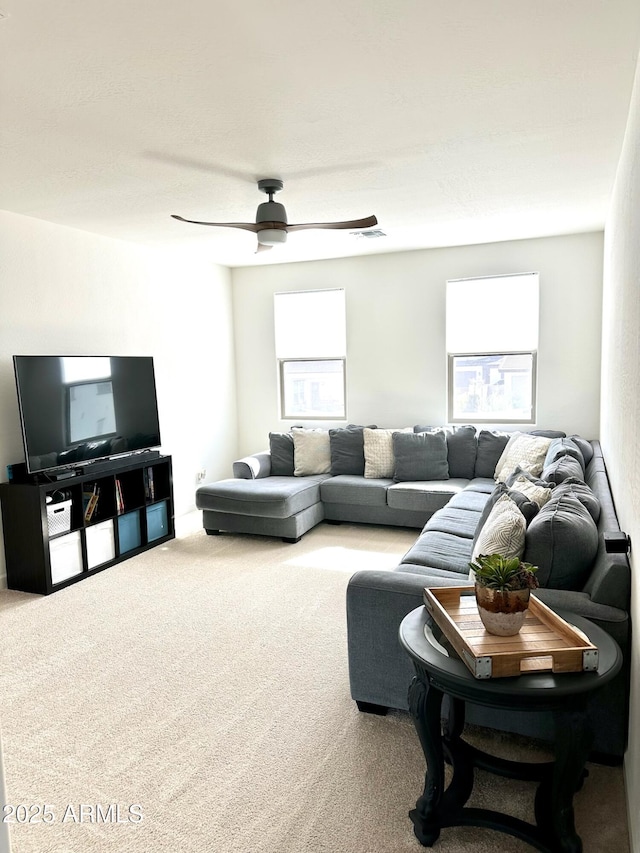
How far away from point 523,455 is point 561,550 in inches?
109

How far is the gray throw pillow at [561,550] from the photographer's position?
7.41ft

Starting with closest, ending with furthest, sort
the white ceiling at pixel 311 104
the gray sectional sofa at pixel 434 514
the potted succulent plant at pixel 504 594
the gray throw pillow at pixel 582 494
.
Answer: the potted succulent plant at pixel 504 594 → the white ceiling at pixel 311 104 → the gray sectional sofa at pixel 434 514 → the gray throw pillow at pixel 582 494

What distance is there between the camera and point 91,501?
4.50 metres

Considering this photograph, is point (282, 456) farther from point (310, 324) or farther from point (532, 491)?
point (532, 491)

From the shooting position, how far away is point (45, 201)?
384 cm

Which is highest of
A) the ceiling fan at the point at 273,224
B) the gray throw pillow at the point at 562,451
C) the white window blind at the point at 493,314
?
the ceiling fan at the point at 273,224

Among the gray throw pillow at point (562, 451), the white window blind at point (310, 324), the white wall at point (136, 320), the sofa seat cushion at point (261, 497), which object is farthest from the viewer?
the white window blind at point (310, 324)

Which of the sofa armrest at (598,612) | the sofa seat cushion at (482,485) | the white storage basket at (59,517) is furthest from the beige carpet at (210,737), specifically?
the sofa seat cushion at (482,485)

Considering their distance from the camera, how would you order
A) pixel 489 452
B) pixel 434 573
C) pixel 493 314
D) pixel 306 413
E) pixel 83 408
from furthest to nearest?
pixel 306 413 < pixel 493 314 < pixel 489 452 < pixel 83 408 < pixel 434 573

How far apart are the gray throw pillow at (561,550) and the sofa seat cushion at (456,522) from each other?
1273 mm

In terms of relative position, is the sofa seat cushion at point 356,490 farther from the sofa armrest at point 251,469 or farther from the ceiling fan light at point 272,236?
the ceiling fan light at point 272,236

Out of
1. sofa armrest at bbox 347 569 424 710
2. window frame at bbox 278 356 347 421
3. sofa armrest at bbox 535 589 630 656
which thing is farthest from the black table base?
window frame at bbox 278 356 347 421

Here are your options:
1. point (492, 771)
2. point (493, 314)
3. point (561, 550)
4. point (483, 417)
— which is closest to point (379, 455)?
point (483, 417)

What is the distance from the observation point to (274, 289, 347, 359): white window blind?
6.39m
